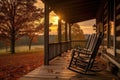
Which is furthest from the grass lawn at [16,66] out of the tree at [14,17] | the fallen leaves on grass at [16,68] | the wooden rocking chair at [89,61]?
the tree at [14,17]

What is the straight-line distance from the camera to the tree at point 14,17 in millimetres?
17516

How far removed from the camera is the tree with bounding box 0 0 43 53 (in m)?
17.5

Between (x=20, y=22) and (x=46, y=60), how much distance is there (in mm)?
11704

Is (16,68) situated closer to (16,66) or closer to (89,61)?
(16,66)

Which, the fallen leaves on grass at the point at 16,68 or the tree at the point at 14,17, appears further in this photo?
the tree at the point at 14,17

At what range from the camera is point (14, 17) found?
17.8 meters

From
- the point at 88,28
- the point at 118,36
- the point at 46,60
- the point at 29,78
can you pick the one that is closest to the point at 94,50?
the point at 118,36

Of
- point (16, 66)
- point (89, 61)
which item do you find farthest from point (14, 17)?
point (89, 61)

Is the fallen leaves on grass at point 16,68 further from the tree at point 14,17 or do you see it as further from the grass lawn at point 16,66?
the tree at point 14,17

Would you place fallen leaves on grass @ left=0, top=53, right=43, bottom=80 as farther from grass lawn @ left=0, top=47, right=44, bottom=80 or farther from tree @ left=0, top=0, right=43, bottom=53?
tree @ left=0, top=0, right=43, bottom=53

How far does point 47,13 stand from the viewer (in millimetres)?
6973

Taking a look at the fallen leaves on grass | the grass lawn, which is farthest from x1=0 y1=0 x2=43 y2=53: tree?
the fallen leaves on grass

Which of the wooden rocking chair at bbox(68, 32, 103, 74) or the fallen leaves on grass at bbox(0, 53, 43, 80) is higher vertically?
the wooden rocking chair at bbox(68, 32, 103, 74)

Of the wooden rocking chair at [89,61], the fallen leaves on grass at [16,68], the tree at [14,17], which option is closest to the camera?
the wooden rocking chair at [89,61]
